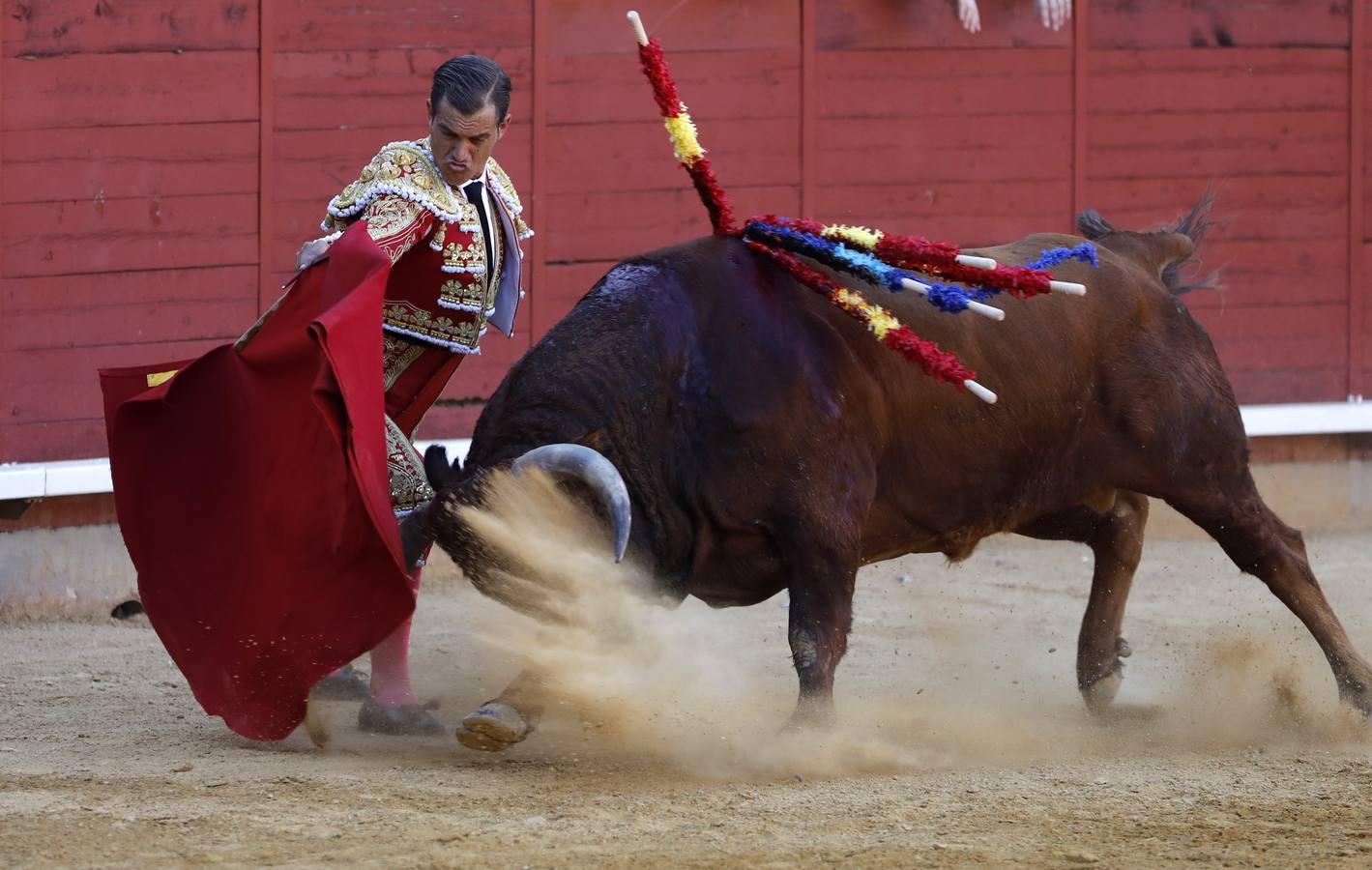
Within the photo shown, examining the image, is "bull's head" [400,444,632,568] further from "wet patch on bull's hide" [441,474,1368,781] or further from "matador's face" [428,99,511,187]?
"matador's face" [428,99,511,187]

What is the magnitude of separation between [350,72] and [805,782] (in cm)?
345

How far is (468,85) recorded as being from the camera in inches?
167

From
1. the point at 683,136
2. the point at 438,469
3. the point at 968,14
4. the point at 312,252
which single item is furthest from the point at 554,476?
the point at 968,14

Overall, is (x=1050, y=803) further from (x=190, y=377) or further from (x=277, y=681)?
(x=190, y=377)

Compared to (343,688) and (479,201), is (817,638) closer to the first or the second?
(479,201)

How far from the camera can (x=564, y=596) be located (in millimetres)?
4125

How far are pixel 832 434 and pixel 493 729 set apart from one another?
954 millimetres

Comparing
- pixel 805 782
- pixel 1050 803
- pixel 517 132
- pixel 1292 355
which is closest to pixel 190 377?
pixel 805 782

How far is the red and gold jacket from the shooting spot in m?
4.33

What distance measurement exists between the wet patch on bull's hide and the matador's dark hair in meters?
0.84

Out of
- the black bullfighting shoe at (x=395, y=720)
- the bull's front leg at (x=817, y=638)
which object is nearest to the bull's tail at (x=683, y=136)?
the bull's front leg at (x=817, y=638)

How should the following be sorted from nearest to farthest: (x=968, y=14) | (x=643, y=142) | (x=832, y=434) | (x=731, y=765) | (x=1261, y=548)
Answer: (x=731, y=765)
(x=832, y=434)
(x=1261, y=548)
(x=643, y=142)
(x=968, y=14)

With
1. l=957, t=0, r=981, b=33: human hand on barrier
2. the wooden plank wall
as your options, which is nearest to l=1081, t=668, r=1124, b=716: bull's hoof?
the wooden plank wall

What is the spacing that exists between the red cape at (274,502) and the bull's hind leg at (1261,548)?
202cm
